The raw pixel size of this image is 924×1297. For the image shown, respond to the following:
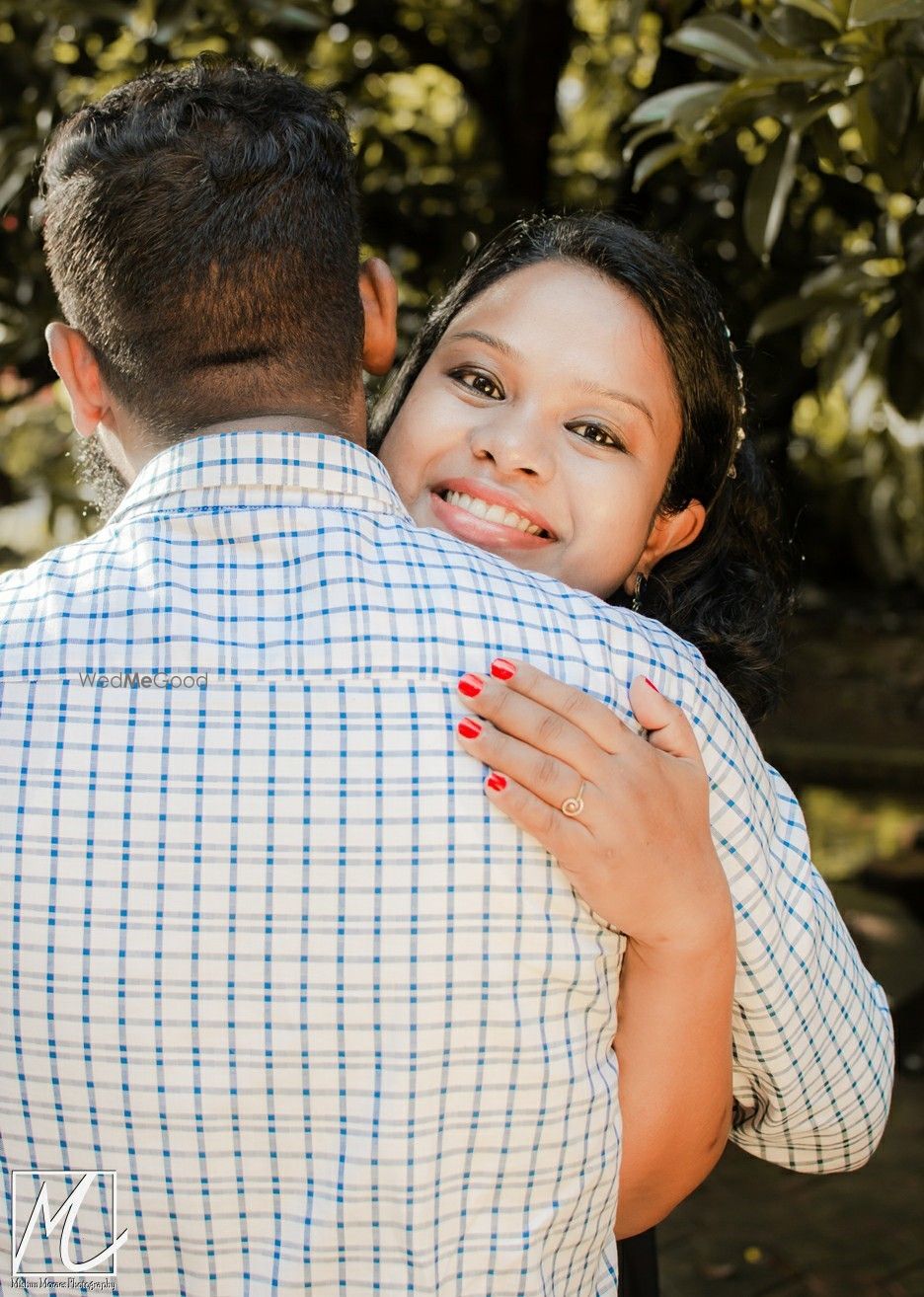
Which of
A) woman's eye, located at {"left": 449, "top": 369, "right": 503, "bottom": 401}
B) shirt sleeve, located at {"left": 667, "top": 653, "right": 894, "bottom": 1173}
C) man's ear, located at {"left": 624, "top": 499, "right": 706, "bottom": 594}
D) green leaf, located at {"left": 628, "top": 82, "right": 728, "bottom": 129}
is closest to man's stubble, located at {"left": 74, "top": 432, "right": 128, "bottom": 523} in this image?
woman's eye, located at {"left": 449, "top": 369, "right": 503, "bottom": 401}

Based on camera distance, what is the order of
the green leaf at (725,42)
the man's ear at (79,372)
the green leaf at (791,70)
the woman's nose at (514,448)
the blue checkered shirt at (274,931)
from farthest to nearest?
1. the green leaf at (725,42)
2. the green leaf at (791,70)
3. the woman's nose at (514,448)
4. the man's ear at (79,372)
5. the blue checkered shirt at (274,931)

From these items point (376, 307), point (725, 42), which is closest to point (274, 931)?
point (376, 307)

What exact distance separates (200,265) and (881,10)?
0.95 metres

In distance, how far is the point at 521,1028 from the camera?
1.16m

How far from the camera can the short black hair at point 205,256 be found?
1.29 meters

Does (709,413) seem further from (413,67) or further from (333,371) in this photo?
(413,67)

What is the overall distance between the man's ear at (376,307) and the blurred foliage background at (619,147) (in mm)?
689

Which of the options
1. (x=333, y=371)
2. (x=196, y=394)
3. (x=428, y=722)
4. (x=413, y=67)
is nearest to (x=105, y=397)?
(x=196, y=394)

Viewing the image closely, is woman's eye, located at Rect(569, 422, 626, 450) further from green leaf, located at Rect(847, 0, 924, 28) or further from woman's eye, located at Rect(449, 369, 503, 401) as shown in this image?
green leaf, located at Rect(847, 0, 924, 28)

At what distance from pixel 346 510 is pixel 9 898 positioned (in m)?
0.45

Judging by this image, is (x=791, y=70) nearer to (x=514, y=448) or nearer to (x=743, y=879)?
(x=514, y=448)

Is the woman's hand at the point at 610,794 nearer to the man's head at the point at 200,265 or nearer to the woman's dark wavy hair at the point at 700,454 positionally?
the man's head at the point at 200,265

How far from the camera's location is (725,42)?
1.96 metres

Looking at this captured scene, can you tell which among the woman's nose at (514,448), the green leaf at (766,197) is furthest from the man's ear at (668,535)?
the green leaf at (766,197)
